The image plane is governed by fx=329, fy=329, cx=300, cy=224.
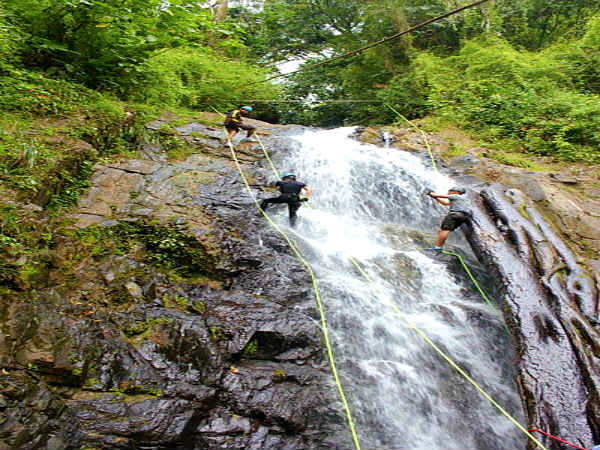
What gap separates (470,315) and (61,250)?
6.01 m

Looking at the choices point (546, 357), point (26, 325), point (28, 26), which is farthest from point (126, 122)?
point (546, 357)

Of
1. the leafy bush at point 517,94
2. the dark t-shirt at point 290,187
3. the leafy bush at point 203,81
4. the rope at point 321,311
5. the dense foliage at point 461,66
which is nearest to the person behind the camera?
the rope at point 321,311

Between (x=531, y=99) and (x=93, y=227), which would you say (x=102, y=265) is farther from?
Answer: (x=531, y=99)

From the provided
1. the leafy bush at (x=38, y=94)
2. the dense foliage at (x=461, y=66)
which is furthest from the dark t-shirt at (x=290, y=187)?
the dense foliage at (x=461, y=66)

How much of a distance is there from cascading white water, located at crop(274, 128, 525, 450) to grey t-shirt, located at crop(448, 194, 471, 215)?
1.03 m

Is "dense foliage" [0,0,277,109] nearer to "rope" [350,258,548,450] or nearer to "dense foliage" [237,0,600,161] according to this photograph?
"rope" [350,258,548,450]

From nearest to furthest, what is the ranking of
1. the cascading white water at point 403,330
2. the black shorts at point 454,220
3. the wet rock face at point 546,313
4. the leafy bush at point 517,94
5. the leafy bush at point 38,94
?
the wet rock face at point 546,313 → the cascading white water at point 403,330 → the leafy bush at point 38,94 → the black shorts at point 454,220 → the leafy bush at point 517,94

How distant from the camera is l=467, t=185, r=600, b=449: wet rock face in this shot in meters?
3.37

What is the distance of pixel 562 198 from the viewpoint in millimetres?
6812

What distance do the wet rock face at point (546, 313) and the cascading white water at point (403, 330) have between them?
68cm

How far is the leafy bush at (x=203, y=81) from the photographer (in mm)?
10133

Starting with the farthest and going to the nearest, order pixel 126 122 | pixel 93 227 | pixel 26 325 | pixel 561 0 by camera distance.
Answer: pixel 561 0 → pixel 126 122 → pixel 93 227 → pixel 26 325

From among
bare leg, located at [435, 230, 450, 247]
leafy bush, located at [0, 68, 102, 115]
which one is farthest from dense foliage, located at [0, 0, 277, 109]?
bare leg, located at [435, 230, 450, 247]

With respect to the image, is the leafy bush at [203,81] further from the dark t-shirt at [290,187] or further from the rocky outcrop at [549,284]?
the rocky outcrop at [549,284]
